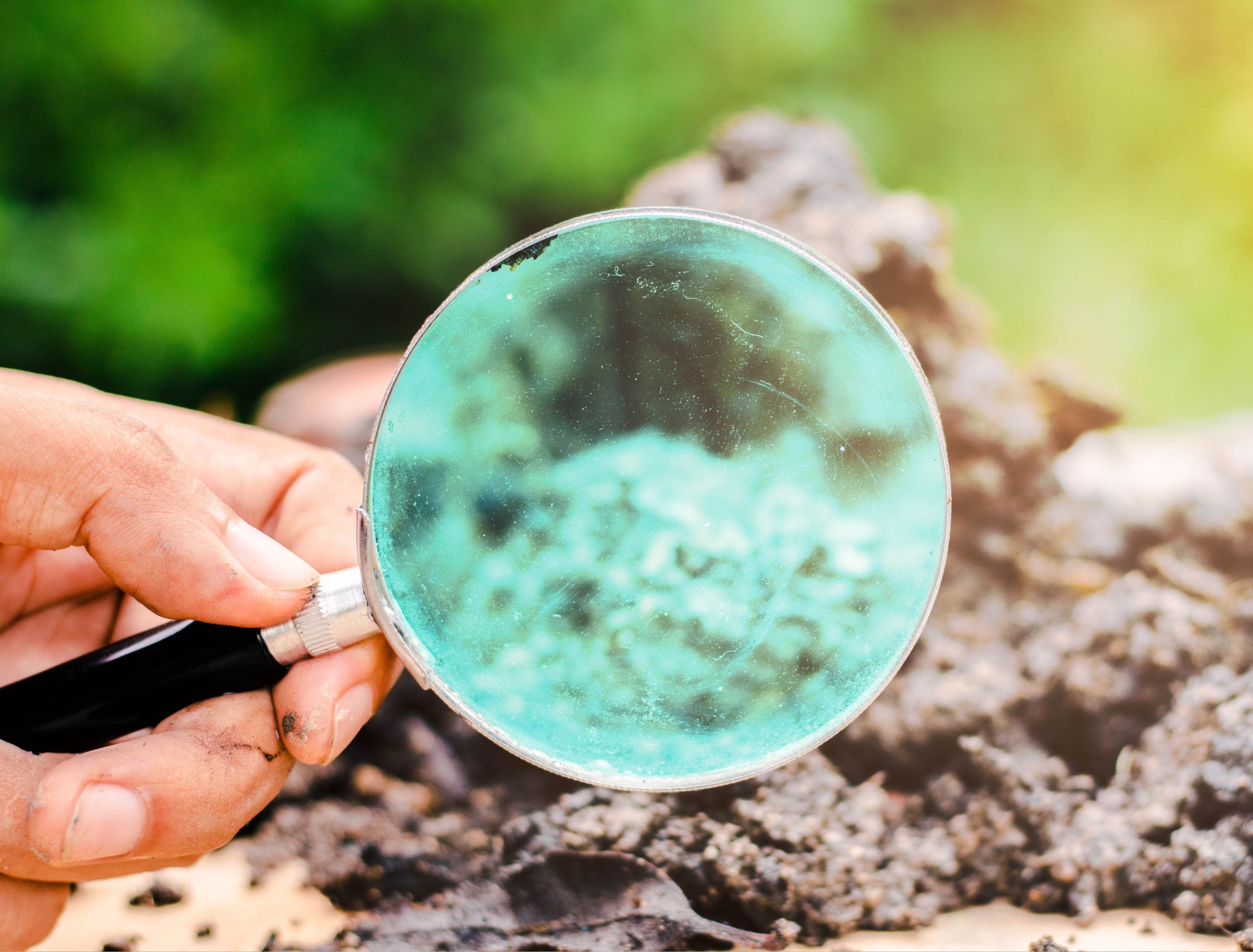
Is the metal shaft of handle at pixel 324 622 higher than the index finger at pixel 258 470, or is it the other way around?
the index finger at pixel 258 470

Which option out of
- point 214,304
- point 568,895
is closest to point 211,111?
point 214,304

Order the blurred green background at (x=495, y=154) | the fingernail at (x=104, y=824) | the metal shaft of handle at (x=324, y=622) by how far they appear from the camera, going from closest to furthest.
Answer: the fingernail at (x=104, y=824), the metal shaft of handle at (x=324, y=622), the blurred green background at (x=495, y=154)

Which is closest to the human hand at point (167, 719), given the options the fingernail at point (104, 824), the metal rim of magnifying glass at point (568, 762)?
the fingernail at point (104, 824)

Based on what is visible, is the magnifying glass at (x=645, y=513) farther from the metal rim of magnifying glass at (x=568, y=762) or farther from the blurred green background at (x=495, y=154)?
the blurred green background at (x=495, y=154)

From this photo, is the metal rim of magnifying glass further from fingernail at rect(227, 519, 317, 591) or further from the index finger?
the index finger

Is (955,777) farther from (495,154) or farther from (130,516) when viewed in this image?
(495,154)

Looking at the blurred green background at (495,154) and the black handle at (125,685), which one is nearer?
the black handle at (125,685)

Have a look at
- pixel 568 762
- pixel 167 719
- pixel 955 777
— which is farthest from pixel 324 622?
pixel 955 777
